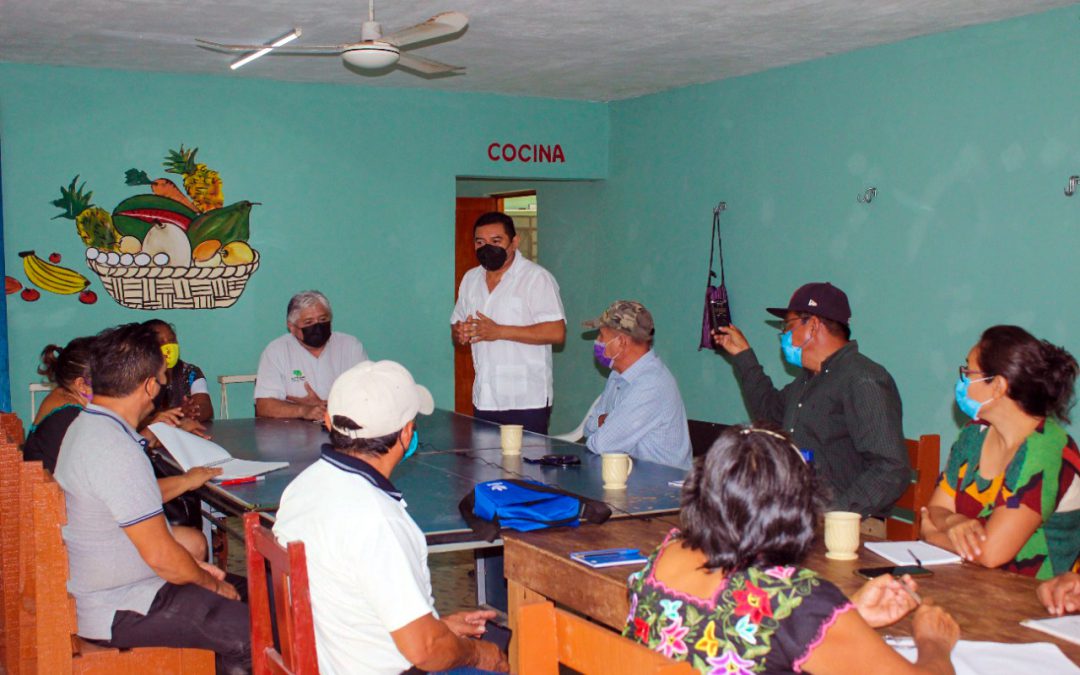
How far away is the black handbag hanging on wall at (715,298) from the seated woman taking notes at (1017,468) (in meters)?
3.77

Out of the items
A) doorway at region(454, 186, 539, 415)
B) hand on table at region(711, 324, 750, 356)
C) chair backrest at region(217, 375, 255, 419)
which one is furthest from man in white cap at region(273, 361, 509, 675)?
doorway at region(454, 186, 539, 415)

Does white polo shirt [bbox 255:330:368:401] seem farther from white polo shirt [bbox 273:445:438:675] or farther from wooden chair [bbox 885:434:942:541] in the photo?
white polo shirt [bbox 273:445:438:675]

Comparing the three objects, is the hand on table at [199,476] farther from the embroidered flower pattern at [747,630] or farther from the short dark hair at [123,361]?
the embroidered flower pattern at [747,630]

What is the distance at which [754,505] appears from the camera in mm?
1838

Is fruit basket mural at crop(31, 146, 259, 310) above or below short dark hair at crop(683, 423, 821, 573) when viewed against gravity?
above

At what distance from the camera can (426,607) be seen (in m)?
2.18

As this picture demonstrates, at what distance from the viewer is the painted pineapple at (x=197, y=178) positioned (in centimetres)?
662

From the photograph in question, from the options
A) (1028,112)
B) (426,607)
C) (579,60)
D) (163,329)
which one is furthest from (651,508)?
(579,60)

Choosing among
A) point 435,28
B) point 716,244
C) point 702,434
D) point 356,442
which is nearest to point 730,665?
point 356,442

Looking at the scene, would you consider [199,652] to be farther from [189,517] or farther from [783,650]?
[783,650]

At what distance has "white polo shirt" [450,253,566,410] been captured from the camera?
5371 millimetres

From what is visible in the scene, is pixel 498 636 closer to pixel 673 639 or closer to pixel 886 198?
pixel 673 639

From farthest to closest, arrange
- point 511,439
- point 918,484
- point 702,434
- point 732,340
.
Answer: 1. point 702,434
2. point 732,340
3. point 511,439
4. point 918,484

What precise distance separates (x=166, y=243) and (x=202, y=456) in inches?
123
